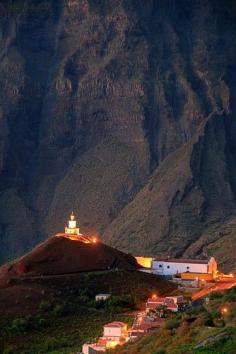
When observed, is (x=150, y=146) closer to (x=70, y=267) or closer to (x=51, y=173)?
(x=51, y=173)

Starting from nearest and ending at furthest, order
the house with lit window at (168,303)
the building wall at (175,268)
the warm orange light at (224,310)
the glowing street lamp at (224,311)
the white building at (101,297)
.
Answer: the glowing street lamp at (224,311), the warm orange light at (224,310), the house with lit window at (168,303), the white building at (101,297), the building wall at (175,268)

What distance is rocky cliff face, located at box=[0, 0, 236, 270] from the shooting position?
12888 cm

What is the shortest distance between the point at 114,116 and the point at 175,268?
46.9 metres

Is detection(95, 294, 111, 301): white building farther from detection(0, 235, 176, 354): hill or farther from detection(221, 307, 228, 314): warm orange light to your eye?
detection(221, 307, 228, 314): warm orange light

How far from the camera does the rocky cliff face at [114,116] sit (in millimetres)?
128875

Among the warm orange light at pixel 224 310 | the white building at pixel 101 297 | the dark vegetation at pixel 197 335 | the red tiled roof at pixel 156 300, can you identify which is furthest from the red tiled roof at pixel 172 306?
the warm orange light at pixel 224 310

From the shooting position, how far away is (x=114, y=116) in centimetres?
14175

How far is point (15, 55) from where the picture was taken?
5846 inches

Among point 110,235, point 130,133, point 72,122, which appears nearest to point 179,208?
point 110,235

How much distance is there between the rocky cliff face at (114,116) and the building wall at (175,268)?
24675mm

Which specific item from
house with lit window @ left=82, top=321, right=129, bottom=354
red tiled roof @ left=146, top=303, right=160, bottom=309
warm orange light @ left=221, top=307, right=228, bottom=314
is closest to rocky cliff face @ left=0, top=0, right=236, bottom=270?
red tiled roof @ left=146, top=303, right=160, bottom=309

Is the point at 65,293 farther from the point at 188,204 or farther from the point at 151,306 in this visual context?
the point at 188,204

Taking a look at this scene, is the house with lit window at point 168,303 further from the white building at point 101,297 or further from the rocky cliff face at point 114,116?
the rocky cliff face at point 114,116

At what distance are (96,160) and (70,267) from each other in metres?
50.0
